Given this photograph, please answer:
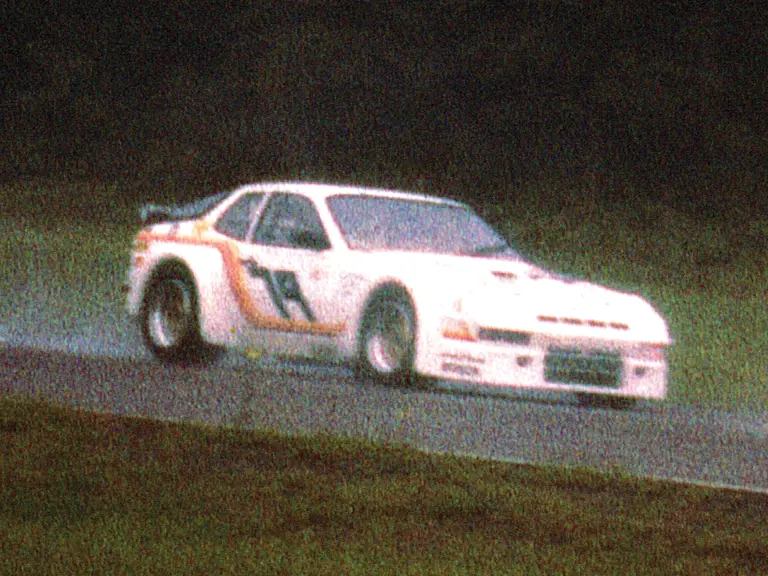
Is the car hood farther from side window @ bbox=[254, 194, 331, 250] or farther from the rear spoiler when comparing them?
the rear spoiler

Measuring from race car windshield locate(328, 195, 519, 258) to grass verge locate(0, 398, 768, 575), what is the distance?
452 cm

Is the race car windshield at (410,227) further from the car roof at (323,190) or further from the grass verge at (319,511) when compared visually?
the grass verge at (319,511)

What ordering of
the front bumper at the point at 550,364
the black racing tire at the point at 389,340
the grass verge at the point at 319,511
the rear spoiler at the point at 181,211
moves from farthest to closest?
the rear spoiler at the point at 181,211
the black racing tire at the point at 389,340
the front bumper at the point at 550,364
the grass verge at the point at 319,511

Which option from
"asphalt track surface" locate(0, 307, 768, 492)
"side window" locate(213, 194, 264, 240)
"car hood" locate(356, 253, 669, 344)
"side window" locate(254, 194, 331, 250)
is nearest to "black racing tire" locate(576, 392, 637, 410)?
"asphalt track surface" locate(0, 307, 768, 492)

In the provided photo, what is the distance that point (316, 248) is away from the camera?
588 inches

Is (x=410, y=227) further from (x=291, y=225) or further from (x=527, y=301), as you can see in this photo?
(x=527, y=301)

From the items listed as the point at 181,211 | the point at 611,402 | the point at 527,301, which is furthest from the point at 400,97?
the point at 527,301

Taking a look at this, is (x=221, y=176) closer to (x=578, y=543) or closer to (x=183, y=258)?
(x=183, y=258)

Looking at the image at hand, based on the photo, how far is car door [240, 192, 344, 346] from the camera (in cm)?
1479

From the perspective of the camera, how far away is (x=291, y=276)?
49.3 ft

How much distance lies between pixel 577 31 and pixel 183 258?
19895 mm

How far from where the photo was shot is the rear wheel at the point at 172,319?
51.3 ft

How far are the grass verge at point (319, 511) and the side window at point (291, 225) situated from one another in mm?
4258

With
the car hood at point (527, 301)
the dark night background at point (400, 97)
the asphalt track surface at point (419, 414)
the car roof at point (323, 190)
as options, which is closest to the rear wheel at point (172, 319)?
the asphalt track surface at point (419, 414)
